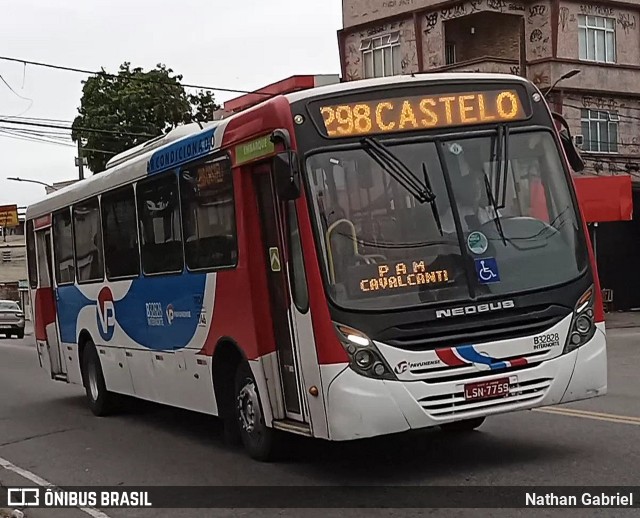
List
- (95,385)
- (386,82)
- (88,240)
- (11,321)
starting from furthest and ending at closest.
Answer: (11,321), (95,385), (88,240), (386,82)

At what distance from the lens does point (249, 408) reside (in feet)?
31.3

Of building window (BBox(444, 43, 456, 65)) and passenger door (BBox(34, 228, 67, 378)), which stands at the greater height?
building window (BBox(444, 43, 456, 65))

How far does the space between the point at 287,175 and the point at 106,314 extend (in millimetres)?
6019

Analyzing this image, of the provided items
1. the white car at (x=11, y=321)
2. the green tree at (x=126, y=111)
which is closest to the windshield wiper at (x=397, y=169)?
the white car at (x=11, y=321)

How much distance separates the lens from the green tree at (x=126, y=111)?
51.8 meters

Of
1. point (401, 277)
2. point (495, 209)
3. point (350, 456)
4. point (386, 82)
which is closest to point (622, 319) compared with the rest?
point (350, 456)

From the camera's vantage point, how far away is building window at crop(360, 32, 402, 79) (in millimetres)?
36219

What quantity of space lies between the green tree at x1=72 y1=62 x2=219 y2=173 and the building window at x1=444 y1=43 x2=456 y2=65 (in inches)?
748

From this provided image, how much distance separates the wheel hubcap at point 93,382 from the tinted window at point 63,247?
130 cm

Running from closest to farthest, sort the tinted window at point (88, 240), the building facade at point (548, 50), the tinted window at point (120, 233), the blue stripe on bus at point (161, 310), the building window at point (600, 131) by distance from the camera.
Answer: the blue stripe on bus at point (161, 310)
the tinted window at point (120, 233)
the tinted window at point (88, 240)
the building facade at point (548, 50)
the building window at point (600, 131)

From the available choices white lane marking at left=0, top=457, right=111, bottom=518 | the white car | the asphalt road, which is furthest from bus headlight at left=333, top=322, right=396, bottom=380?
the white car

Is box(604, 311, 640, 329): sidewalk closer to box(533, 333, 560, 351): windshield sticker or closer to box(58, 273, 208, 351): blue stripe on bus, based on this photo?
box(58, 273, 208, 351): blue stripe on bus

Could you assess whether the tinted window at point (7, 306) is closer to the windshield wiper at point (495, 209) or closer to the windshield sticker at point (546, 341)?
the windshield wiper at point (495, 209)

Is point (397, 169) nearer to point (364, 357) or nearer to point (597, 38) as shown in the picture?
point (364, 357)
